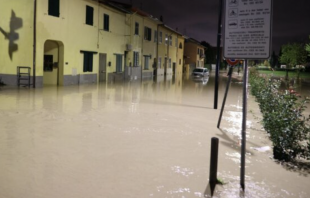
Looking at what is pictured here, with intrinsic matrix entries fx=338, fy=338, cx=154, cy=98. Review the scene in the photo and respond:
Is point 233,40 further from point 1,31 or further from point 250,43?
point 1,31

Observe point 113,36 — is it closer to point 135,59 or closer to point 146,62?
point 135,59

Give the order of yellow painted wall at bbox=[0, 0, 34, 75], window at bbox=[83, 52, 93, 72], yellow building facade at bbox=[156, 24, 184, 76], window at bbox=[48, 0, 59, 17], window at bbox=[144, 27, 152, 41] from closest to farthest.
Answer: yellow painted wall at bbox=[0, 0, 34, 75], window at bbox=[48, 0, 59, 17], window at bbox=[83, 52, 93, 72], window at bbox=[144, 27, 152, 41], yellow building facade at bbox=[156, 24, 184, 76]

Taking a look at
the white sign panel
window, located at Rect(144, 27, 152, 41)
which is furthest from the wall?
window, located at Rect(144, 27, 152, 41)

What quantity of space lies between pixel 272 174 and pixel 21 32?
736 inches

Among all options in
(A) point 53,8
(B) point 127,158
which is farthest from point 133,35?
(B) point 127,158

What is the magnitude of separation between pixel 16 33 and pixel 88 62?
651 cm

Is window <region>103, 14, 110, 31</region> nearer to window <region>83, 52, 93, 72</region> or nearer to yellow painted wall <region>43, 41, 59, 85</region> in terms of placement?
window <region>83, 52, 93, 72</region>

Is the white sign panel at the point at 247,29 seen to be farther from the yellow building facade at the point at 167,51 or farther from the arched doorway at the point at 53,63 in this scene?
the yellow building facade at the point at 167,51

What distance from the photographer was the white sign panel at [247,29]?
4.55 meters

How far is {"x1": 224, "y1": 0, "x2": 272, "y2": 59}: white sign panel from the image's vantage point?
A: 455cm

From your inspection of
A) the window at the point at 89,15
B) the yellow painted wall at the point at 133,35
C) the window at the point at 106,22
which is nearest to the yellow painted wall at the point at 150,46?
the yellow painted wall at the point at 133,35

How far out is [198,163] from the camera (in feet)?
20.7

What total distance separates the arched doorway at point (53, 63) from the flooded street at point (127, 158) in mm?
12193

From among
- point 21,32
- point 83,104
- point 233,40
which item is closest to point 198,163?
point 233,40
